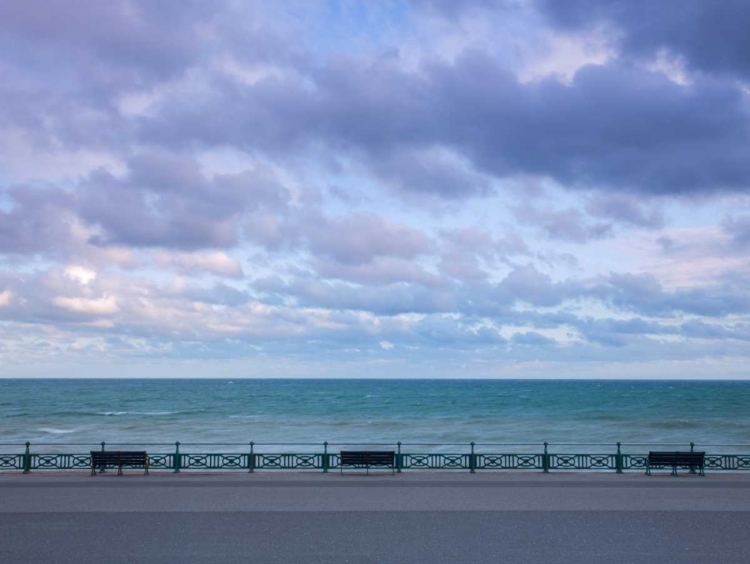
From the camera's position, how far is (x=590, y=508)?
58.2 ft

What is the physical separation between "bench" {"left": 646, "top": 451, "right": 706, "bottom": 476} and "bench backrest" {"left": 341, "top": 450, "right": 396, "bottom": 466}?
26.8 ft

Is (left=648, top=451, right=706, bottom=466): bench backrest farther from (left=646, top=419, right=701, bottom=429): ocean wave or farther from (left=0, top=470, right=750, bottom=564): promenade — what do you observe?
(left=646, top=419, right=701, bottom=429): ocean wave

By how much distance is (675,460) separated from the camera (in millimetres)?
23797

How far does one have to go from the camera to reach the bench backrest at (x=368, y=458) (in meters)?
23.6

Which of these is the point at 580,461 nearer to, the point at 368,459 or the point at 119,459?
the point at 368,459

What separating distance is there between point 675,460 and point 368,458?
32.0ft

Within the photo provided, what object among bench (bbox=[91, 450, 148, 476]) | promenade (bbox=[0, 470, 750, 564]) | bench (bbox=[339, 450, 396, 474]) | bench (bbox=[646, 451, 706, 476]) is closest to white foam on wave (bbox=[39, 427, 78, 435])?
promenade (bbox=[0, 470, 750, 564])

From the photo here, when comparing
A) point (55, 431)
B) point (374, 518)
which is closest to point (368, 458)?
point (374, 518)

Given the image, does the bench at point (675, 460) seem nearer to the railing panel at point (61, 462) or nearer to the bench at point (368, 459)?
the bench at point (368, 459)

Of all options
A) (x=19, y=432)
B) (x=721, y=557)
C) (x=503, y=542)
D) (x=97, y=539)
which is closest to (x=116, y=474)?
(x=97, y=539)

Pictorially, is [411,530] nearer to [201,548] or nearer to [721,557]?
[201,548]

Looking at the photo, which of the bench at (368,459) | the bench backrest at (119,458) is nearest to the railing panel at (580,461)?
the bench at (368,459)

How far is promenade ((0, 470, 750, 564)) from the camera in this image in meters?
13.4

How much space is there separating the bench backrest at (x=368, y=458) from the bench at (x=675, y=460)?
8160mm
